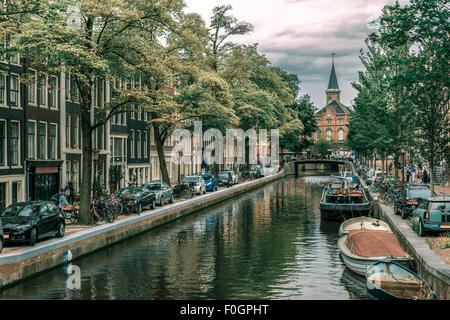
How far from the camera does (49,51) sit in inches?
988

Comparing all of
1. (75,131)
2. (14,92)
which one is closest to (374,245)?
(14,92)

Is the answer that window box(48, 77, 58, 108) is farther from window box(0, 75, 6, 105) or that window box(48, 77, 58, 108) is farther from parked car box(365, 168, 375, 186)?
parked car box(365, 168, 375, 186)

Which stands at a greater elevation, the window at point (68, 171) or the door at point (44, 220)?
the window at point (68, 171)

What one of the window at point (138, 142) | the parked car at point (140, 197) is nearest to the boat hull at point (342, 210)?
the parked car at point (140, 197)

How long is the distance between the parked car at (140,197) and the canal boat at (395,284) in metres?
19.8

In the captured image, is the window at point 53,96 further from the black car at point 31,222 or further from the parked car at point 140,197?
the black car at point 31,222

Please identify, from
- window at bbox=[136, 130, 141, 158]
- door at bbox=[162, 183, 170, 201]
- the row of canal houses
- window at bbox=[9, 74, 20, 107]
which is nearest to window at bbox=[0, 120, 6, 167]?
the row of canal houses

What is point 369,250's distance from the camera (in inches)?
828

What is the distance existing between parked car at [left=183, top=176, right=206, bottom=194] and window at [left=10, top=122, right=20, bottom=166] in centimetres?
1798

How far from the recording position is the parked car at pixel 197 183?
169 feet

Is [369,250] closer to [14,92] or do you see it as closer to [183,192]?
[14,92]

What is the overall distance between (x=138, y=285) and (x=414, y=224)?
14.2 meters

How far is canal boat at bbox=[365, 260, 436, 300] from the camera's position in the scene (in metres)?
15.8
